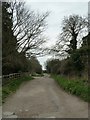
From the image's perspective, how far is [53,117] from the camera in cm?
1027

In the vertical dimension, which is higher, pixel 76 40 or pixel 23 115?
pixel 76 40

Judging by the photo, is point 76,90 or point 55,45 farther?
point 55,45

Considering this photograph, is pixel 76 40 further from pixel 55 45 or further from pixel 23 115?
pixel 23 115

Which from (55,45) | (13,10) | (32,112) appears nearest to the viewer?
(32,112)

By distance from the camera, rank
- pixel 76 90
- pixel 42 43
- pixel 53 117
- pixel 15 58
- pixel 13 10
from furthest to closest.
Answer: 1. pixel 42 43
2. pixel 13 10
3. pixel 15 58
4. pixel 76 90
5. pixel 53 117

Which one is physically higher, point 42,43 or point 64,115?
point 42,43

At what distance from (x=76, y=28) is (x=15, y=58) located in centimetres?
1868

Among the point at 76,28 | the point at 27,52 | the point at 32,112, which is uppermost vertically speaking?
the point at 76,28

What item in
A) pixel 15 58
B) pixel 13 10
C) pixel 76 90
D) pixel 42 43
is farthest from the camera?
pixel 42 43

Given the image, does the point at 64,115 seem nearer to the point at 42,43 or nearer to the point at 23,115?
the point at 23,115

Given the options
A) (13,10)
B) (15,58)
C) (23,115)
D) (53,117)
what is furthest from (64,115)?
(13,10)

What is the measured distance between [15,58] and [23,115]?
28018mm

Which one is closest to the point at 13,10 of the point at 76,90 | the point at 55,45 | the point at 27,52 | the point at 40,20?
the point at 40,20

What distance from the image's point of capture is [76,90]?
18.4 metres
